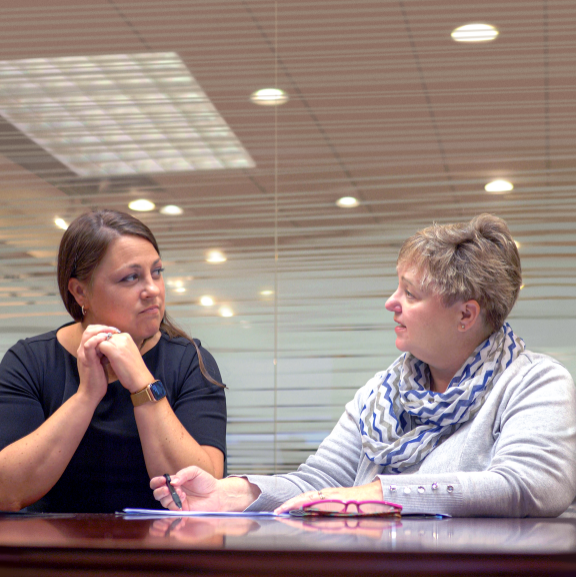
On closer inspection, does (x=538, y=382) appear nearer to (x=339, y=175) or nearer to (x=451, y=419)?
(x=451, y=419)

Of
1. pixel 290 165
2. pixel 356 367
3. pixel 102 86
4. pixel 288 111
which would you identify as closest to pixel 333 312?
pixel 356 367

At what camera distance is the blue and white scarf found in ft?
5.28

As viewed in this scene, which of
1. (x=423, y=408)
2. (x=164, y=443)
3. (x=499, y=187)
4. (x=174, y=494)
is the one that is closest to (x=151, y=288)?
(x=164, y=443)

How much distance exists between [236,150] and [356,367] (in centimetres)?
90

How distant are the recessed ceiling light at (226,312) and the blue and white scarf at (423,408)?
2.62 ft

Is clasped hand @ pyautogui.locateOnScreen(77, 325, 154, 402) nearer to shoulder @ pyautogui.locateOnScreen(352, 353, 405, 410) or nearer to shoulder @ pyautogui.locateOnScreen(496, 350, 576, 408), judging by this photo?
shoulder @ pyautogui.locateOnScreen(352, 353, 405, 410)

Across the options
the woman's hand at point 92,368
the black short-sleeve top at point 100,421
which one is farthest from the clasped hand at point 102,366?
the black short-sleeve top at point 100,421

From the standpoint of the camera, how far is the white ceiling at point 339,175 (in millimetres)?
2352

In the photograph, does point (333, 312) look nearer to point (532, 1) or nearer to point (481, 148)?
point (481, 148)

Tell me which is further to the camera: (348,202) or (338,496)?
(348,202)

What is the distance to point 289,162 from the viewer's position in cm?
248

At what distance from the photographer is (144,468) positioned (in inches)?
72.4

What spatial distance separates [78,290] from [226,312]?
604 millimetres

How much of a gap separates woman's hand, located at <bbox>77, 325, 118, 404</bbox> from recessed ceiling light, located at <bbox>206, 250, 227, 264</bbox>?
29.5 inches
